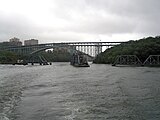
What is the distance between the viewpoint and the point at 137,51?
389 feet

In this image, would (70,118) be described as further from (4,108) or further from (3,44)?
(3,44)

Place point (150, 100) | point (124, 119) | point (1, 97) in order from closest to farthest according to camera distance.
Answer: point (124, 119), point (150, 100), point (1, 97)

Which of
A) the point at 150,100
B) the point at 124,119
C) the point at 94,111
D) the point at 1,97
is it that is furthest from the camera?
the point at 1,97

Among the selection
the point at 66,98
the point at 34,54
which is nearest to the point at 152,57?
the point at 34,54

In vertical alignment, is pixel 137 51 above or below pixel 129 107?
above

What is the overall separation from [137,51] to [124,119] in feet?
346

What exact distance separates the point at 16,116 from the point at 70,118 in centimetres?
300

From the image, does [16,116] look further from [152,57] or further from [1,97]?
[152,57]

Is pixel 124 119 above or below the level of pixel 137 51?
below

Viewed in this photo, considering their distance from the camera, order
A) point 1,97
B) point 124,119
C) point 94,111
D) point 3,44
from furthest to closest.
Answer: point 3,44 < point 1,97 < point 94,111 < point 124,119

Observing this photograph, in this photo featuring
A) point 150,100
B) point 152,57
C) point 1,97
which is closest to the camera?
point 150,100

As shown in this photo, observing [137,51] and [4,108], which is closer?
[4,108]

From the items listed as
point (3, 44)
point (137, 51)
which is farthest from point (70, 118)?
point (3, 44)

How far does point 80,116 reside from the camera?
16000mm
